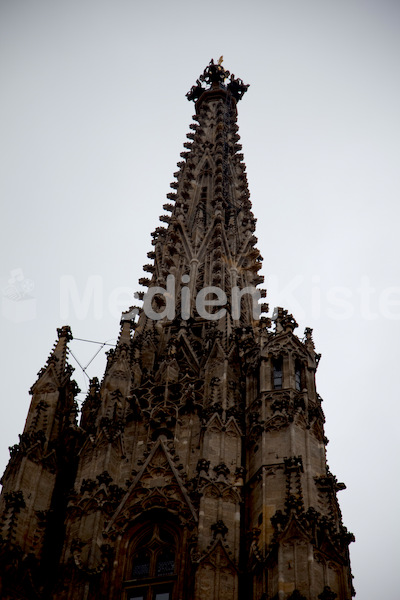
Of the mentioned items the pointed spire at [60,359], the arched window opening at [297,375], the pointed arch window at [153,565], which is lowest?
the pointed arch window at [153,565]

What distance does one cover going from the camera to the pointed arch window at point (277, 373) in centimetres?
3219

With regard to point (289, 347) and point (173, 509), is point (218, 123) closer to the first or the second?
point (289, 347)

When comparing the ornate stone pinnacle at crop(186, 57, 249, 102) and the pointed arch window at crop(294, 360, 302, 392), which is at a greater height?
the ornate stone pinnacle at crop(186, 57, 249, 102)

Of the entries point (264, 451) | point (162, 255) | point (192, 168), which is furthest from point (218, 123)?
point (264, 451)

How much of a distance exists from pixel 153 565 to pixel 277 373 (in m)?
8.48

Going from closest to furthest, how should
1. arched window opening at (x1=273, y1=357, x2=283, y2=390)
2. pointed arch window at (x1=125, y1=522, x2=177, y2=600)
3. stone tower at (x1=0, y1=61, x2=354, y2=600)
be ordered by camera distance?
stone tower at (x1=0, y1=61, x2=354, y2=600)
pointed arch window at (x1=125, y1=522, x2=177, y2=600)
arched window opening at (x1=273, y1=357, x2=283, y2=390)

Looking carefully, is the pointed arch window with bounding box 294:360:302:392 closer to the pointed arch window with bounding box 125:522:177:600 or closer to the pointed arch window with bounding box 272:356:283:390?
the pointed arch window with bounding box 272:356:283:390

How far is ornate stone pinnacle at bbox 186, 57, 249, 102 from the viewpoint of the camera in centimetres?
6812

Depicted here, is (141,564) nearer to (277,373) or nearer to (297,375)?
(277,373)

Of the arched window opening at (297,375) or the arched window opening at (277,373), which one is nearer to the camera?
the arched window opening at (277,373)

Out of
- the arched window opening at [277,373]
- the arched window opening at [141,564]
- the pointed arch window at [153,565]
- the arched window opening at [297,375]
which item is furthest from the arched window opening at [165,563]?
the arched window opening at [297,375]

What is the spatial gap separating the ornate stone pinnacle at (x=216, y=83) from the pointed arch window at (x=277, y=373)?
3784cm

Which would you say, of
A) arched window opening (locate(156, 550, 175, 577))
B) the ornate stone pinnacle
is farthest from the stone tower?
the ornate stone pinnacle

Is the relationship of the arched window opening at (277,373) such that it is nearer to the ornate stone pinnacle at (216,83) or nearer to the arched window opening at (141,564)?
the arched window opening at (141,564)
